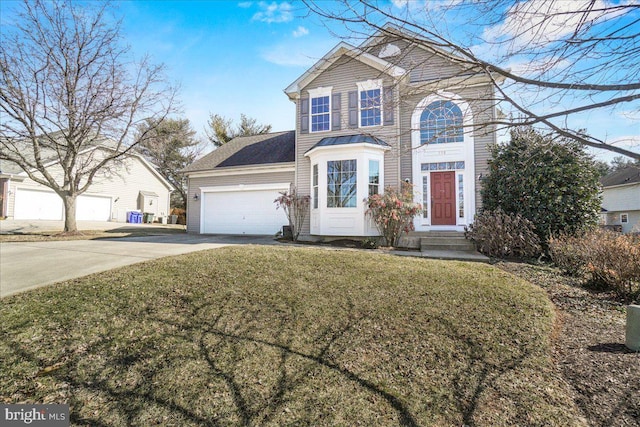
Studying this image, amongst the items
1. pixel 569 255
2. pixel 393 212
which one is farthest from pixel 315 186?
pixel 569 255

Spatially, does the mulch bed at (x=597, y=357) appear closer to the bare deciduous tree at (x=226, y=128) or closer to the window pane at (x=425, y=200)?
the window pane at (x=425, y=200)

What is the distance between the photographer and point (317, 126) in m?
11.5

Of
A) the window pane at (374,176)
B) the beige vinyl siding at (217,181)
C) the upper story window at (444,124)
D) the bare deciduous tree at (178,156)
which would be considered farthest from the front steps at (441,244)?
the bare deciduous tree at (178,156)

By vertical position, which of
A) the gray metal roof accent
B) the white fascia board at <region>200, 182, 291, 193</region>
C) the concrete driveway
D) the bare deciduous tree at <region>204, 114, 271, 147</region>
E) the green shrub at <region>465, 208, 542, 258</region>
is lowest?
the concrete driveway

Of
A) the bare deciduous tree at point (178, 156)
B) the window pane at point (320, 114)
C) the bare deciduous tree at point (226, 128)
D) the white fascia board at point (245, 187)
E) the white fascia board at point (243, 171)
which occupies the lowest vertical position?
the white fascia board at point (245, 187)

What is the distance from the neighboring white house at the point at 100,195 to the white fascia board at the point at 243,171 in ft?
10.2

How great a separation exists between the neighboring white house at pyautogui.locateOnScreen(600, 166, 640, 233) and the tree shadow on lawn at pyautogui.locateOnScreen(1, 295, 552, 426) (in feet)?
89.7

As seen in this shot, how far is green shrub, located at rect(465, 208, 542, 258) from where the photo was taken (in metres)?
7.17

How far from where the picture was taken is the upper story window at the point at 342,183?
10.0 m

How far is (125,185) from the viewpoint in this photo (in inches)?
836

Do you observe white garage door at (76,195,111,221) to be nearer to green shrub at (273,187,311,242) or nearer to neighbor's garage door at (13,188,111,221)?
neighbor's garage door at (13,188,111,221)

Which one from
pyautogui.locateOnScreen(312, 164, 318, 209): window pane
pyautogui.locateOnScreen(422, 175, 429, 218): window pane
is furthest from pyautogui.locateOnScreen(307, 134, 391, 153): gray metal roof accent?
pyautogui.locateOnScreen(422, 175, 429, 218): window pane

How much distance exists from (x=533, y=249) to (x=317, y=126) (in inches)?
314

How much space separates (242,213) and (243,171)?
1862 millimetres
